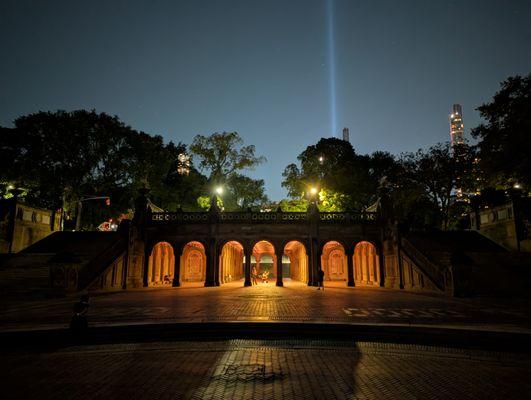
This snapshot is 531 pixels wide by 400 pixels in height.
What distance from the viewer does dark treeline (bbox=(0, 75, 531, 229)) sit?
79.8 feet

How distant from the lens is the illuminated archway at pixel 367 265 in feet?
96.5

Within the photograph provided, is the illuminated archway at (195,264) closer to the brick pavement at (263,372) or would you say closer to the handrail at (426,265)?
the handrail at (426,265)

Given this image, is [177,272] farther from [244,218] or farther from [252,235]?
[244,218]

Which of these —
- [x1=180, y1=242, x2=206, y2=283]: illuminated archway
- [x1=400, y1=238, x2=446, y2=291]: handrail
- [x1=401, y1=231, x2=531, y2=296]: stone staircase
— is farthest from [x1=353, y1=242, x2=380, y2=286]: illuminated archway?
[x1=180, y1=242, x2=206, y2=283]: illuminated archway

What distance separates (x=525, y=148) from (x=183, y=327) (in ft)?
77.5

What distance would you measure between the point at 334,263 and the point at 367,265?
843 cm

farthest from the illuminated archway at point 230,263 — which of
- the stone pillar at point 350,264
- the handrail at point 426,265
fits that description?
the handrail at point 426,265

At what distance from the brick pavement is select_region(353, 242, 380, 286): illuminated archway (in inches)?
897

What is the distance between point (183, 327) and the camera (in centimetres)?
870

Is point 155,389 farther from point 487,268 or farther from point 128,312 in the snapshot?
point 487,268

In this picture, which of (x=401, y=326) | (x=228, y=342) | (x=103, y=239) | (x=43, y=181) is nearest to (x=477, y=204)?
(x=401, y=326)

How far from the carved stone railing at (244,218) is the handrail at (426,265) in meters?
5.23

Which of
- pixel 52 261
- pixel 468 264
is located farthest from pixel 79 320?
pixel 468 264

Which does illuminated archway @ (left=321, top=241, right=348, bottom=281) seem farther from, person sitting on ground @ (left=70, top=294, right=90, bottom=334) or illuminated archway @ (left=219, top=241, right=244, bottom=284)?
person sitting on ground @ (left=70, top=294, right=90, bottom=334)
